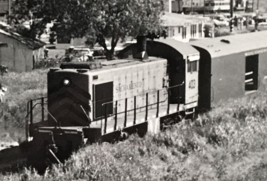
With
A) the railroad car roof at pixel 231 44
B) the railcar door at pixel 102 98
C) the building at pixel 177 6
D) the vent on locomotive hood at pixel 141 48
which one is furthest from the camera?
the building at pixel 177 6

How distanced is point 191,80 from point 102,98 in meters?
4.77

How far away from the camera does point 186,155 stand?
52.5 feet

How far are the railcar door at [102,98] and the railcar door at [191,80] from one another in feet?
12.7

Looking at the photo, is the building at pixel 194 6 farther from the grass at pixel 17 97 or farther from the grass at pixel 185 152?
the grass at pixel 185 152

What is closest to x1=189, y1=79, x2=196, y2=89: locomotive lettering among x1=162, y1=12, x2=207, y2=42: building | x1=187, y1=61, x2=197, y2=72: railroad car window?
x1=187, y1=61, x2=197, y2=72: railroad car window

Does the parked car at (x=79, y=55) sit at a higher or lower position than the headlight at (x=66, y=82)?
lower

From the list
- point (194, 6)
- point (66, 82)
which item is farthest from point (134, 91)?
point (194, 6)

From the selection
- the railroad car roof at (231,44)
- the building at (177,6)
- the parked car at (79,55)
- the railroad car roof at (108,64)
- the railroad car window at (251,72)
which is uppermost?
the building at (177,6)

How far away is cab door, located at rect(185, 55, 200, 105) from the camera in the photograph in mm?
19358

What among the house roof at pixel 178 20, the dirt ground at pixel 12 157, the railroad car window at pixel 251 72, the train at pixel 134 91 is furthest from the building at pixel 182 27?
the dirt ground at pixel 12 157

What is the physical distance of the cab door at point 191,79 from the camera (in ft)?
63.5

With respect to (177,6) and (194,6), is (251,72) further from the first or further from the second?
(194,6)

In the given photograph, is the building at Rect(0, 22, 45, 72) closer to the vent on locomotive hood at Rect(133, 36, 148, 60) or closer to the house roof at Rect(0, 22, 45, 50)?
the house roof at Rect(0, 22, 45, 50)

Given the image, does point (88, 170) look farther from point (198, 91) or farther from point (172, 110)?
point (198, 91)
